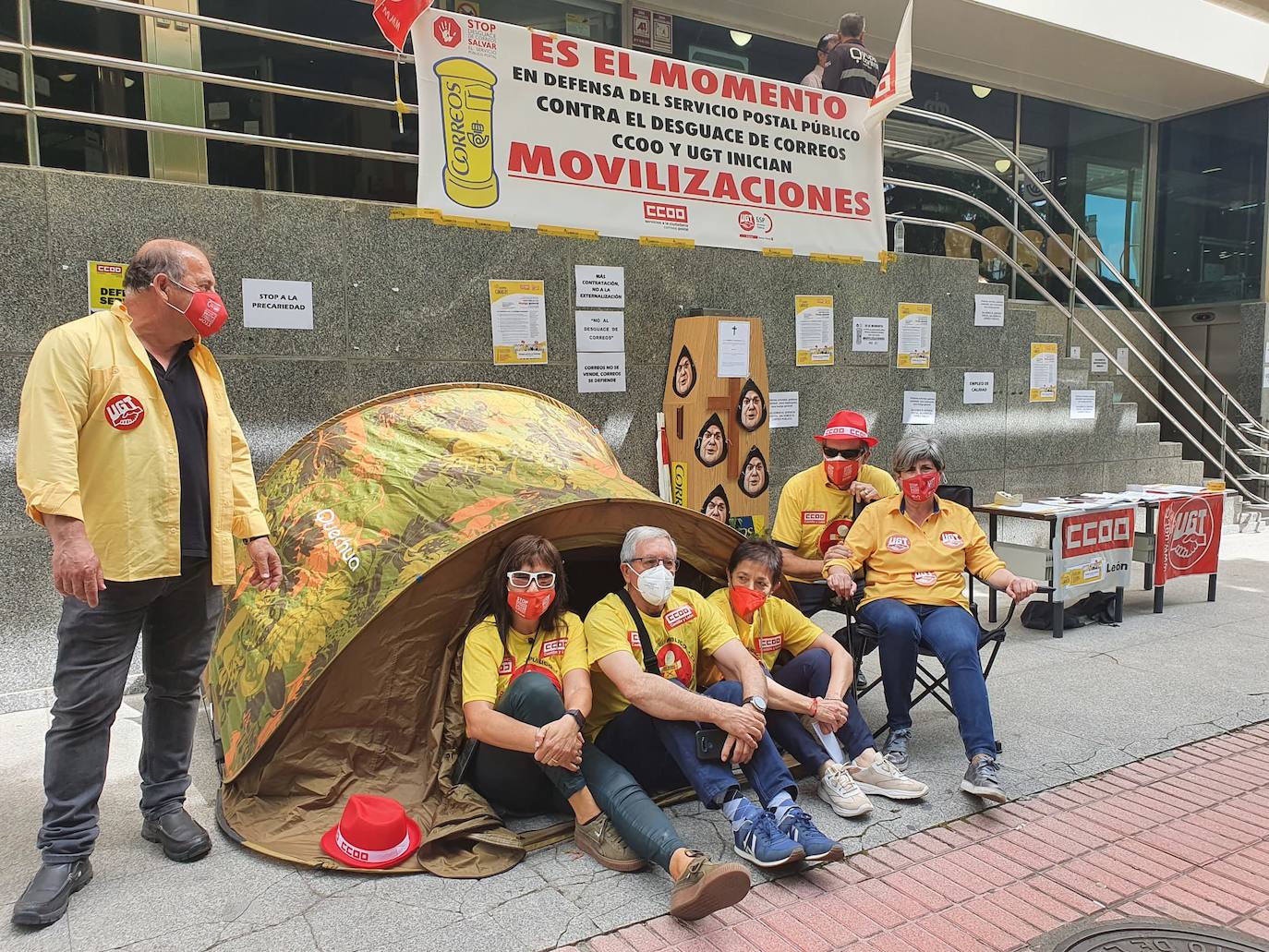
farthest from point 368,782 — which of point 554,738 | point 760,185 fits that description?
point 760,185

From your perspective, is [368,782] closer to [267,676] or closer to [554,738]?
[267,676]

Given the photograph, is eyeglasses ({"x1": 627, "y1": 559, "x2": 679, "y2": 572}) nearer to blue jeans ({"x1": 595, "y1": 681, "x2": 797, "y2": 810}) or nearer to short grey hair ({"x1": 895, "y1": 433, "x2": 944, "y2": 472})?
blue jeans ({"x1": 595, "y1": 681, "x2": 797, "y2": 810})

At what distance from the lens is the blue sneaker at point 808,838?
2932 mm

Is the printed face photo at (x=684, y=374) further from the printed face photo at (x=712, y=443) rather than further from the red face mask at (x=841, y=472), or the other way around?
the red face mask at (x=841, y=472)

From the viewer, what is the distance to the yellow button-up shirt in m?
2.53

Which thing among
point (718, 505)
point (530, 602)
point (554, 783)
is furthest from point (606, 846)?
point (718, 505)

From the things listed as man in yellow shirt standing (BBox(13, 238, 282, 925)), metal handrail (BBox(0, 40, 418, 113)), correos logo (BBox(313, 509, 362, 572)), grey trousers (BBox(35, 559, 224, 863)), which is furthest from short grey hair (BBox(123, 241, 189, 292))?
metal handrail (BBox(0, 40, 418, 113))

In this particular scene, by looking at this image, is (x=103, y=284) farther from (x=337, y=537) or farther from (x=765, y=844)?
(x=765, y=844)

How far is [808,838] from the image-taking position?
296cm

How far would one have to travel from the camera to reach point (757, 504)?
6.21 m

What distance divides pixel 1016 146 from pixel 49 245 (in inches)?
386

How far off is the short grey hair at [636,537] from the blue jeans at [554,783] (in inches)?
21.0

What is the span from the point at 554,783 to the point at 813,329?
4582 millimetres

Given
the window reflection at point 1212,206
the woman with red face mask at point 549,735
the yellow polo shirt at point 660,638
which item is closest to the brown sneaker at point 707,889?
the woman with red face mask at point 549,735
